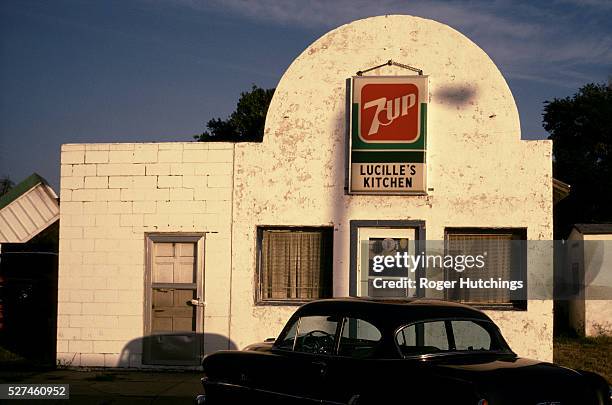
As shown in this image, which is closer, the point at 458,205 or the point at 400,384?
the point at 400,384

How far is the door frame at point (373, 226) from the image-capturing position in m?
12.4

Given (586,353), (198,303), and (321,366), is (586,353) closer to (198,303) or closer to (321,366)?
(198,303)

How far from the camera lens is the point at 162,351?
12.8 meters

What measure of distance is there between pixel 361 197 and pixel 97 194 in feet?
14.4

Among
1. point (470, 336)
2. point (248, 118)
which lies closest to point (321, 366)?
point (470, 336)

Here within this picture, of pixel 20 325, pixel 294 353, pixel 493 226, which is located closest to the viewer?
pixel 294 353

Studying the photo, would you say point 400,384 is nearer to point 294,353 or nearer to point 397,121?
point 294,353

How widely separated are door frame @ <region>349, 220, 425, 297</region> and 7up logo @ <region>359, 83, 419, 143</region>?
4.18ft

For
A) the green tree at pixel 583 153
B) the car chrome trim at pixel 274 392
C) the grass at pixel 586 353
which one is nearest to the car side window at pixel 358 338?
the car chrome trim at pixel 274 392

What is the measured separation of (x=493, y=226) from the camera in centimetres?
1230

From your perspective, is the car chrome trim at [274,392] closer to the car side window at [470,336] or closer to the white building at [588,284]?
the car side window at [470,336]

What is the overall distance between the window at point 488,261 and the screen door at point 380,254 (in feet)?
2.29

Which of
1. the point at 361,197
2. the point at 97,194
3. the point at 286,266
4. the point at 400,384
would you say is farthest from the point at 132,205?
the point at 400,384

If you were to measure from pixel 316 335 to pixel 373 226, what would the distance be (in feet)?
16.7
